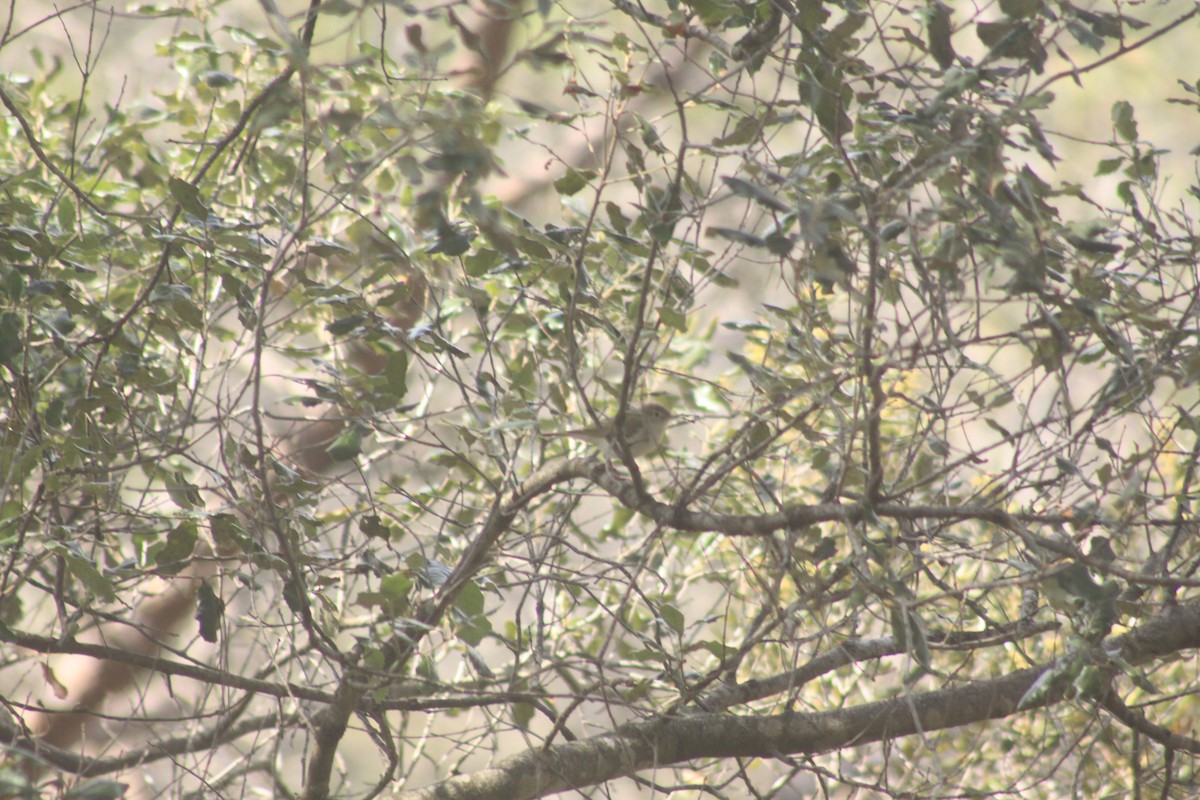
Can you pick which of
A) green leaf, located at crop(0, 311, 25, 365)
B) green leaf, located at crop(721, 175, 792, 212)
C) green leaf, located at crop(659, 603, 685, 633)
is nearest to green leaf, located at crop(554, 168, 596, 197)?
green leaf, located at crop(721, 175, 792, 212)

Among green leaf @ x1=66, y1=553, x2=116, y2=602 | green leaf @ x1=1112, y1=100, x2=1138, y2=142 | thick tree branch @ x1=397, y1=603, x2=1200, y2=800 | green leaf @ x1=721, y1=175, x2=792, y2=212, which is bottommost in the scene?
thick tree branch @ x1=397, y1=603, x2=1200, y2=800

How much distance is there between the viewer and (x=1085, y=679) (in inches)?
65.3

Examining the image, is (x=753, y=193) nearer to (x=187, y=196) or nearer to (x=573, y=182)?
(x=573, y=182)

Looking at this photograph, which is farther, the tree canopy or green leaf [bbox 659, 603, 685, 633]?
green leaf [bbox 659, 603, 685, 633]

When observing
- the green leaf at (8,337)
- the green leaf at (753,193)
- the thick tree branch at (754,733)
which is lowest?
the thick tree branch at (754,733)

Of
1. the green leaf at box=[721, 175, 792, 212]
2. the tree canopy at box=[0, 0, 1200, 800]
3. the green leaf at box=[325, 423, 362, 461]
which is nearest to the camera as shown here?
the green leaf at box=[721, 175, 792, 212]

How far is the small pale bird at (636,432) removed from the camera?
1.83 meters

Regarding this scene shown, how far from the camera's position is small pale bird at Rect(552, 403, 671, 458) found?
1832 millimetres

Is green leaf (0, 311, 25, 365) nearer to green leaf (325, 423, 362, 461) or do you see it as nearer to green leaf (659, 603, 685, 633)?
green leaf (325, 423, 362, 461)

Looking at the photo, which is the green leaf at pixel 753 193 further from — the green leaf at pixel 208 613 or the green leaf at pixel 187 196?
the green leaf at pixel 208 613

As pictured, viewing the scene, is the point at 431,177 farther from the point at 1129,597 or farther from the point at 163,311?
the point at 1129,597

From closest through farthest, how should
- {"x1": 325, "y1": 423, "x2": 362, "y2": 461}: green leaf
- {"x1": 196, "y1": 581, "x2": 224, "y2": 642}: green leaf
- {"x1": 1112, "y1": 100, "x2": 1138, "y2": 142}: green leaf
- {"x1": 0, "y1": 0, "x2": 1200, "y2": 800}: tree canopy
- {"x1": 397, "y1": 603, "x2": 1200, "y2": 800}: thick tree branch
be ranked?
{"x1": 0, "y1": 0, "x2": 1200, "y2": 800}: tree canopy → {"x1": 325, "y1": 423, "x2": 362, "y2": 461}: green leaf → {"x1": 196, "y1": 581, "x2": 224, "y2": 642}: green leaf → {"x1": 1112, "y1": 100, "x2": 1138, "y2": 142}: green leaf → {"x1": 397, "y1": 603, "x2": 1200, "y2": 800}: thick tree branch

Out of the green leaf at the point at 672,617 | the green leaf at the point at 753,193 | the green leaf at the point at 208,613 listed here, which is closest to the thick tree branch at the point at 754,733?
the green leaf at the point at 672,617

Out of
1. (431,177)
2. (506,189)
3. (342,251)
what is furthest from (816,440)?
(506,189)
